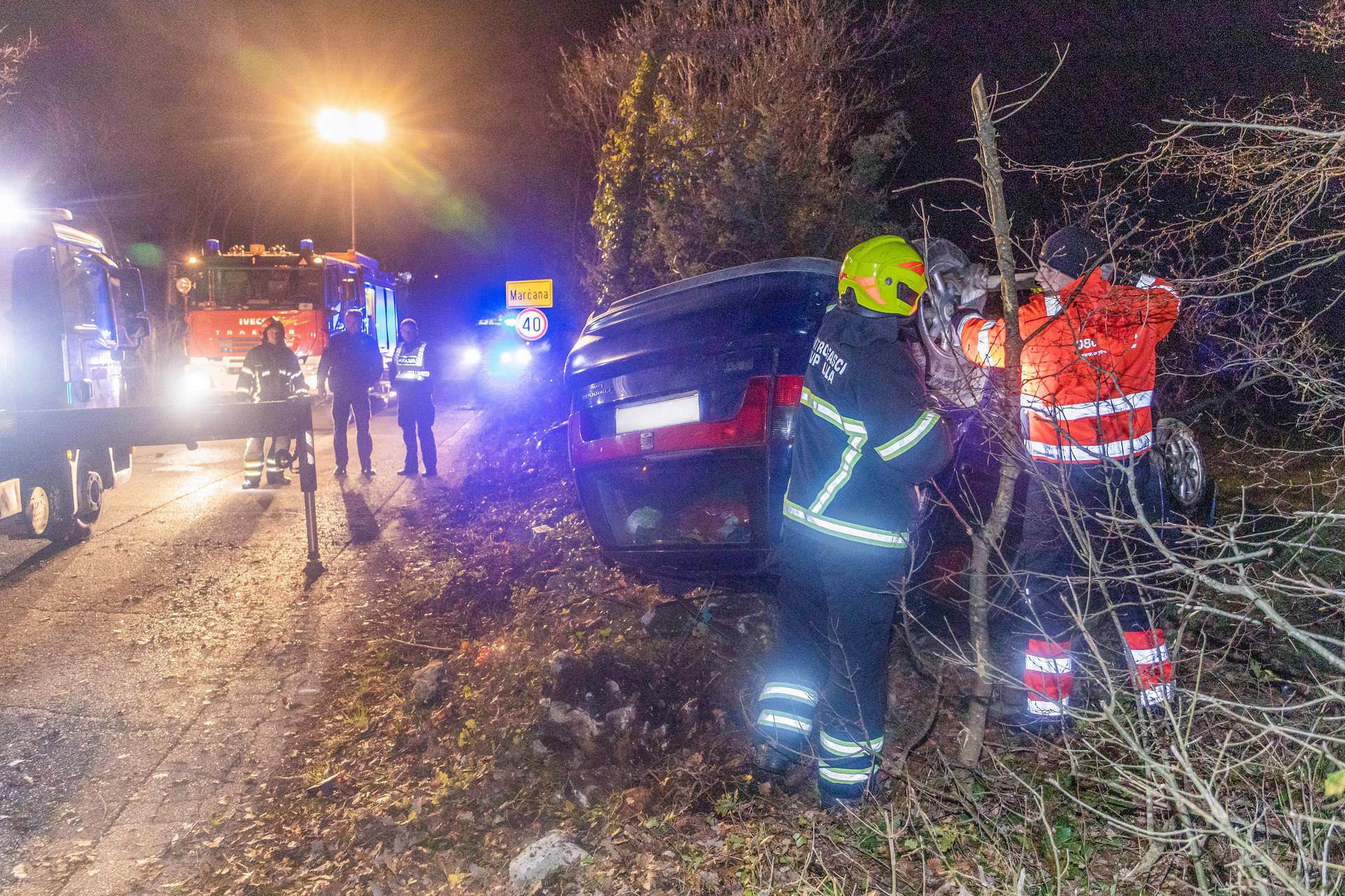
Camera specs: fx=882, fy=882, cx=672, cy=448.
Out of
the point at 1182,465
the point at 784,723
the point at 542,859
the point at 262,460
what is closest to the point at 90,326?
the point at 262,460

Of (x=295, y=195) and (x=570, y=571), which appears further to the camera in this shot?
(x=295, y=195)

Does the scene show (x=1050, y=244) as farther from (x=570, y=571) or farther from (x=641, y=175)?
(x=641, y=175)

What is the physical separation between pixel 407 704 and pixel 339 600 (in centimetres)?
197

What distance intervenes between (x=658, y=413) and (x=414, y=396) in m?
6.52

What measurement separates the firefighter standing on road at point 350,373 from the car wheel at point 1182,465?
Answer: 7933 mm

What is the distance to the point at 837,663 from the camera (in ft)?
10.5

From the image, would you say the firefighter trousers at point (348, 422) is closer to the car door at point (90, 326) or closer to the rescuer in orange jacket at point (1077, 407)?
the car door at point (90, 326)

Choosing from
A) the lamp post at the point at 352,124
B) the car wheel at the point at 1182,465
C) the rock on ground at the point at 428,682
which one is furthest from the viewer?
the lamp post at the point at 352,124

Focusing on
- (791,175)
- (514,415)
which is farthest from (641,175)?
(514,415)

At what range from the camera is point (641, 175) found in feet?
31.7

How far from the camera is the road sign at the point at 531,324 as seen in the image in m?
11.9

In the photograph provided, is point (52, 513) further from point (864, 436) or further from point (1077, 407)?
point (1077, 407)

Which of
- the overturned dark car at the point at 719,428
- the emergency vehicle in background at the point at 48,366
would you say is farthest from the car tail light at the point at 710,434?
the emergency vehicle in background at the point at 48,366

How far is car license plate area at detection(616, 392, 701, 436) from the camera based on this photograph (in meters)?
3.79
